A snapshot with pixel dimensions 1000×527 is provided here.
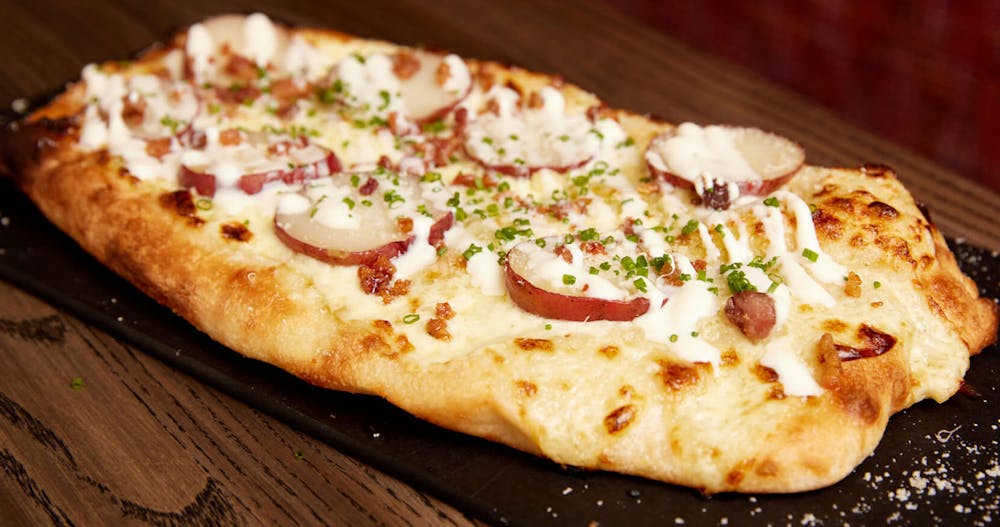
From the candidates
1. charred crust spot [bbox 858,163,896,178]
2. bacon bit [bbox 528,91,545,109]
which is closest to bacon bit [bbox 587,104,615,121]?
bacon bit [bbox 528,91,545,109]

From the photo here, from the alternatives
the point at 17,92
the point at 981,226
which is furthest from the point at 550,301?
the point at 17,92

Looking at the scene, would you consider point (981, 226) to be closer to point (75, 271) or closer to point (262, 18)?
point (262, 18)

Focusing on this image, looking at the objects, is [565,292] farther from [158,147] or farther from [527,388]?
[158,147]

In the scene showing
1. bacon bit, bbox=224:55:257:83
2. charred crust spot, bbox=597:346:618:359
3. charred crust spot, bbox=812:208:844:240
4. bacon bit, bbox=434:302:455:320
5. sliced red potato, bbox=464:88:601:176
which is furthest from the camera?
bacon bit, bbox=224:55:257:83

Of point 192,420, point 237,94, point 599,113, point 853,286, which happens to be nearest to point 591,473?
point 853,286

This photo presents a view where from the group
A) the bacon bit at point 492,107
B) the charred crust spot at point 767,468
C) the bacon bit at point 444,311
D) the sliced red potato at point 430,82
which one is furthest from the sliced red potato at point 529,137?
the charred crust spot at point 767,468

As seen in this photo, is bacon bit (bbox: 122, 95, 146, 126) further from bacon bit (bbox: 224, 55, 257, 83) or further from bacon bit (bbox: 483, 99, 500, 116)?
bacon bit (bbox: 483, 99, 500, 116)
